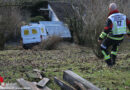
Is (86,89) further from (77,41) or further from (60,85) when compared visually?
(77,41)

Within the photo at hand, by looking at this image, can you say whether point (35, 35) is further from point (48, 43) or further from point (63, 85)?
point (63, 85)

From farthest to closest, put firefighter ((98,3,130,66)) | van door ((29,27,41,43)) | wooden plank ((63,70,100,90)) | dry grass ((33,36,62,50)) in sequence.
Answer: van door ((29,27,41,43)), dry grass ((33,36,62,50)), firefighter ((98,3,130,66)), wooden plank ((63,70,100,90))

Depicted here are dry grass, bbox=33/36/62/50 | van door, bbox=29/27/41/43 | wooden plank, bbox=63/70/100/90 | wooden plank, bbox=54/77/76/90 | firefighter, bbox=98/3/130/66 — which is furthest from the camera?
van door, bbox=29/27/41/43

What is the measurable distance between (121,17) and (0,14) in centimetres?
1259

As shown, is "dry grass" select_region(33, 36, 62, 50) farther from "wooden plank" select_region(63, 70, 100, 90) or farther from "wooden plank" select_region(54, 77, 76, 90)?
"wooden plank" select_region(54, 77, 76, 90)

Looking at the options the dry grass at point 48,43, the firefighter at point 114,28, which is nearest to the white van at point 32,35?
the dry grass at point 48,43

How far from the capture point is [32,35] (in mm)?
19344

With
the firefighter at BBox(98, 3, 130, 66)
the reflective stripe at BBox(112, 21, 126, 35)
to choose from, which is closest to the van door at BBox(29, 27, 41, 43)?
the firefighter at BBox(98, 3, 130, 66)

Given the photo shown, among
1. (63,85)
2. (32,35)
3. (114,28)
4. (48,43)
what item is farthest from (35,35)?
(63,85)

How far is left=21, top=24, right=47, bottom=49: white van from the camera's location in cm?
1916

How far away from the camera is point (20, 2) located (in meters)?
11.9

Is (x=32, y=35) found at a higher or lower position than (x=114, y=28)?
lower

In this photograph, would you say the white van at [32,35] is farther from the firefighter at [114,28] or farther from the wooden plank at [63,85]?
the wooden plank at [63,85]

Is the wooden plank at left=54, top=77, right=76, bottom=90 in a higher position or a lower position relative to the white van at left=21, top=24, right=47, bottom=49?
higher
